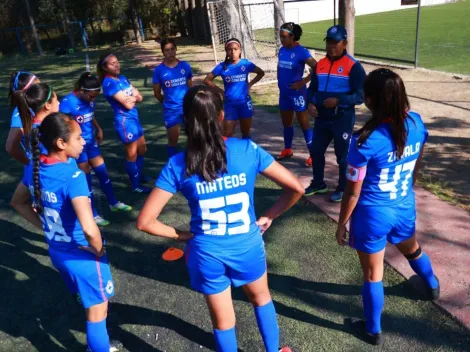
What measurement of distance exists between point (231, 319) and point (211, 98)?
52.4 inches

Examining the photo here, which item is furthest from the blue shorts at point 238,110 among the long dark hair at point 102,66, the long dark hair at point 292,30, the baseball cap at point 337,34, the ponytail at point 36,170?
Answer: the ponytail at point 36,170

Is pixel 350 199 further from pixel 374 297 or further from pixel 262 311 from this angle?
pixel 262 311

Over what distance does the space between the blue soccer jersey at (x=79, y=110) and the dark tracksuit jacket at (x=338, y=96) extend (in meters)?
2.63

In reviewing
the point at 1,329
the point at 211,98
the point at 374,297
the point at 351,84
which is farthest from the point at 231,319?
the point at 351,84

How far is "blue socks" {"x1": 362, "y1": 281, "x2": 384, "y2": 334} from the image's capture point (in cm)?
285

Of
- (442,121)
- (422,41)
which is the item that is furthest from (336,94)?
(422,41)

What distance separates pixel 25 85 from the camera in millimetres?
3479

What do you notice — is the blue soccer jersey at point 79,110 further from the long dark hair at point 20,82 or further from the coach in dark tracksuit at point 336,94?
the coach in dark tracksuit at point 336,94

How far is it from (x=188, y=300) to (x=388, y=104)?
2.43 metres

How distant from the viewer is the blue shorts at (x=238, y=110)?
20.5 ft

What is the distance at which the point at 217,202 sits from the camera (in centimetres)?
225

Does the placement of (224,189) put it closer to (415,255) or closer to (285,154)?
(415,255)

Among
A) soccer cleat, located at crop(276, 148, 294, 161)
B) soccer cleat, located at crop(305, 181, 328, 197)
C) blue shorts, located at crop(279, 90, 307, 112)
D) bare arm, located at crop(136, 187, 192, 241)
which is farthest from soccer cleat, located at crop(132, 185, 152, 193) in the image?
bare arm, located at crop(136, 187, 192, 241)

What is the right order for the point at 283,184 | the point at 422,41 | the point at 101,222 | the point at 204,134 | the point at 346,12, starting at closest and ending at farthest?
the point at 204,134, the point at 283,184, the point at 101,222, the point at 346,12, the point at 422,41
